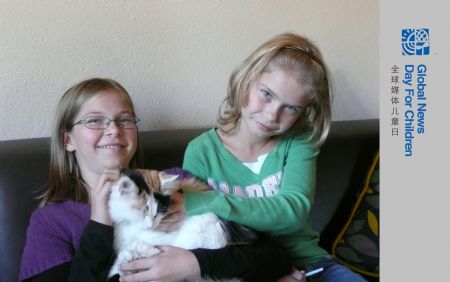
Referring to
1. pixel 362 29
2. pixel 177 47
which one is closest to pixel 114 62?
pixel 177 47

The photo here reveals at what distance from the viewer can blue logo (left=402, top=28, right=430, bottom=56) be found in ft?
2.72

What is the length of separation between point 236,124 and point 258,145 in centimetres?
9

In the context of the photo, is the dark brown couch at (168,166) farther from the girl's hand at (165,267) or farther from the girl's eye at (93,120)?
the girl's hand at (165,267)

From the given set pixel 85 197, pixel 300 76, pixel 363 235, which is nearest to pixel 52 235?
pixel 85 197

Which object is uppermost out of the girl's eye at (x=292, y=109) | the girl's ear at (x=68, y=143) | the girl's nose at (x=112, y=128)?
the girl's eye at (x=292, y=109)

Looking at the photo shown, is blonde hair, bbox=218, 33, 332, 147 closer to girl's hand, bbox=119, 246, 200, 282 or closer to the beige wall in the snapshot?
the beige wall

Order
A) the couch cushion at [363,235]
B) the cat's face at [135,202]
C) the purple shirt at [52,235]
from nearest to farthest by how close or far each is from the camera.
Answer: the cat's face at [135,202] → the purple shirt at [52,235] → the couch cushion at [363,235]

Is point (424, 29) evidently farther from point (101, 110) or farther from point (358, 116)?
point (358, 116)

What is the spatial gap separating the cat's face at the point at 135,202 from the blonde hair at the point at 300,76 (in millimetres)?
435

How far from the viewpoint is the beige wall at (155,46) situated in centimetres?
115

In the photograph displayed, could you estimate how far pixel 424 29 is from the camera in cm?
82

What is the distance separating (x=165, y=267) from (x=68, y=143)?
0.44 metres

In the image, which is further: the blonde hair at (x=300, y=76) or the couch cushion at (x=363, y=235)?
the couch cushion at (x=363, y=235)

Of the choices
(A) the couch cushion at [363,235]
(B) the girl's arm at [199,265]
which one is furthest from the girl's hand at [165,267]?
(A) the couch cushion at [363,235]
